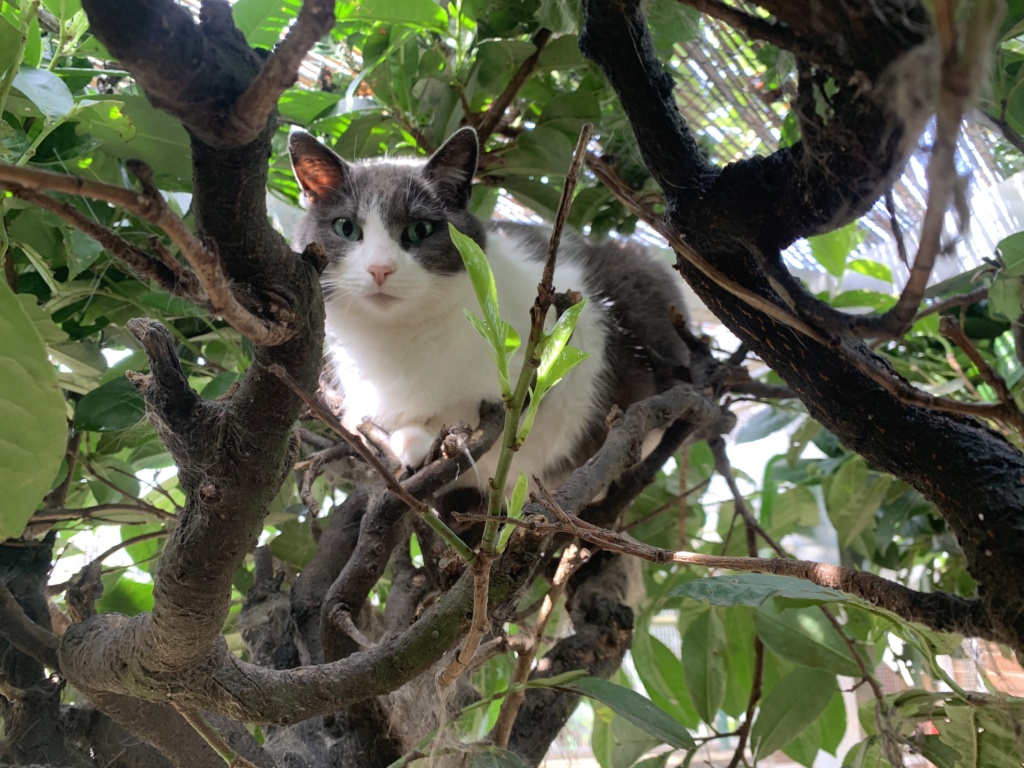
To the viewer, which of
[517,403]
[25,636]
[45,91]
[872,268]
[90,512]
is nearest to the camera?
[517,403]

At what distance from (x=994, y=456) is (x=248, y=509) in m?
0.47

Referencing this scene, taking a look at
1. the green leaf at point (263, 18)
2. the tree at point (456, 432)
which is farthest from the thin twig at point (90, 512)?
the green leaf at point (263, 18)

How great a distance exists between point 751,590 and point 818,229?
0.27m

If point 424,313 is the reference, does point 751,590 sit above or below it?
below

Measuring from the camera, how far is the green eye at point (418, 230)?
124 centimetres

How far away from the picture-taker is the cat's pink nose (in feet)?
3.65

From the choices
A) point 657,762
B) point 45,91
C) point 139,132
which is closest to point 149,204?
point 45,91

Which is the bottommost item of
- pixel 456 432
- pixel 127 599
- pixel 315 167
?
pixel 127 599

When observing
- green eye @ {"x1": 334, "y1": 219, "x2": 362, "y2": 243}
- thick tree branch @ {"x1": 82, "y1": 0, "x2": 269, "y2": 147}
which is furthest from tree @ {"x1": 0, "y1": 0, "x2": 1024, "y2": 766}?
green eye @ {"x1": 334, "y1": 219, "x2": 362, "y2": 243}

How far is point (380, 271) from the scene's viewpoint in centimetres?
111

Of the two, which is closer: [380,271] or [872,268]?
[380,271]

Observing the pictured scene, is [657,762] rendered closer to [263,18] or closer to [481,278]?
[481,278]

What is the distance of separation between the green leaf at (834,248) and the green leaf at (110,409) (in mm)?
978

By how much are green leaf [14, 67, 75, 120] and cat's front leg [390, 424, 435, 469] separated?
1.94ft
